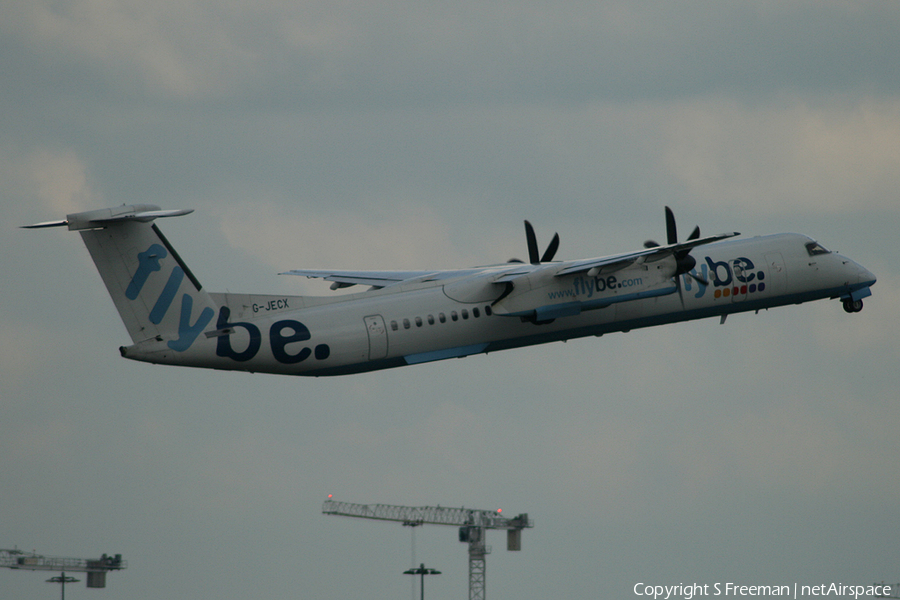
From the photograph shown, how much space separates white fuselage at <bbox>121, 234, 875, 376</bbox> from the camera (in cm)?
4106

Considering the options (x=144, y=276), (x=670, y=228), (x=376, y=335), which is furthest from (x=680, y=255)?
(x=144, y=276)

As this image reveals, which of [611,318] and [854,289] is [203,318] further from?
[854,289]

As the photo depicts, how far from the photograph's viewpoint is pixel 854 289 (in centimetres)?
5178

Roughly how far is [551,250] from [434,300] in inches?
310

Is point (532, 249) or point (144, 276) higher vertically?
point (532, 249)

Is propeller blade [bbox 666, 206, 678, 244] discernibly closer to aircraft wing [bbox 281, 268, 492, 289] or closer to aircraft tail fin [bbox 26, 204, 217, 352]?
aircraft wing [bbox 281, 268, 492, 289]

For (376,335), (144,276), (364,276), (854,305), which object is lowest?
(376,335)

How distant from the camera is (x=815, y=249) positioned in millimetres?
50594

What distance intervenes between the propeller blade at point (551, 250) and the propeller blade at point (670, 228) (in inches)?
176

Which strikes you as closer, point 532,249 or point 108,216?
point 108,216

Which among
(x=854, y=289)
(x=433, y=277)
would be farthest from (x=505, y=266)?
(x=854, y=289)

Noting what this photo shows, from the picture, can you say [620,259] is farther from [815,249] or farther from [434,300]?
[815,249]

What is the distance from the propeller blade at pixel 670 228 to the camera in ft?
153

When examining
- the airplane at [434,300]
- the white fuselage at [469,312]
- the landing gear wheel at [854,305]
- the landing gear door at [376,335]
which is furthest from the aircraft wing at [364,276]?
the landing gear wheel at [854,305]
